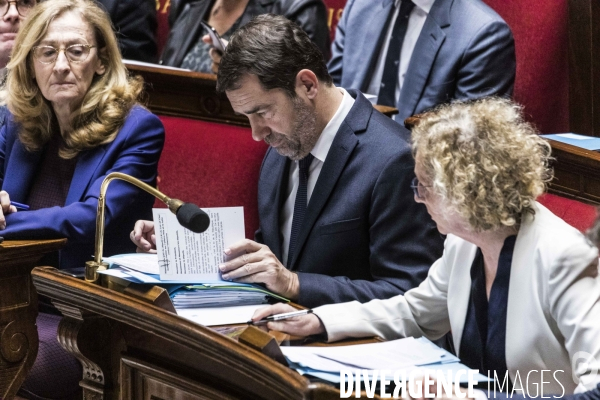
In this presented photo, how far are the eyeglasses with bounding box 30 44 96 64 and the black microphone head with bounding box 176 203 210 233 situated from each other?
1097 mm

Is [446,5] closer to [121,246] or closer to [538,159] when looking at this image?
[121,246]

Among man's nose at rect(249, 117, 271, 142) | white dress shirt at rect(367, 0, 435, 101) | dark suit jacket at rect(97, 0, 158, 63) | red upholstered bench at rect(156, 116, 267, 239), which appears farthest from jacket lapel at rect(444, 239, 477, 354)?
dark suit jacket at rect(97, 0, 158, 63)

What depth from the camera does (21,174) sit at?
111 inches

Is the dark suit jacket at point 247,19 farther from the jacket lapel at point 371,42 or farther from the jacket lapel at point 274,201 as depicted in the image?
the jacket lapel at point 274,201

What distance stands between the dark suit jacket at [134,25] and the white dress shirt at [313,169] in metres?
1.80

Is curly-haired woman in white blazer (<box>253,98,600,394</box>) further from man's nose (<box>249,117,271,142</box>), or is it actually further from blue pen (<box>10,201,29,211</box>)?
blue pen (<box>10,201,29,211</box>)

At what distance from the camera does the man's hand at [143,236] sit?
2.32 meters

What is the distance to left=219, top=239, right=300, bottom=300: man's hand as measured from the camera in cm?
Answer: 199

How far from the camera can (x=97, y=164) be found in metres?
2.72

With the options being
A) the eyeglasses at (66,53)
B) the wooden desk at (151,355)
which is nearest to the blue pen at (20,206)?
the eyeglasses at (66,53)

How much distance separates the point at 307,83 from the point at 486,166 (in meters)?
0.76

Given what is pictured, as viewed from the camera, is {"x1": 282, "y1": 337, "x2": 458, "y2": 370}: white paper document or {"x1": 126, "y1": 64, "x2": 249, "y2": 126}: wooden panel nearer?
{"x1": 282, "y1": 337, "x2": 458, "y2": 370}: white paper document

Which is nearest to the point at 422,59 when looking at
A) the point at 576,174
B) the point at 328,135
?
the point at 328,135

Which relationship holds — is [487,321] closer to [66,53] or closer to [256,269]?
[256,269]
